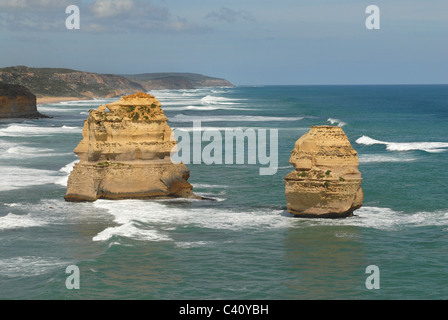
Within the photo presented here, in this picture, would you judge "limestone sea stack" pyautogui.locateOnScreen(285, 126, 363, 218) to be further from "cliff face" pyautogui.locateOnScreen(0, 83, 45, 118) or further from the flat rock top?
"cliff face" pyautogui.locateOnScreen(0, 83, 45, 118)

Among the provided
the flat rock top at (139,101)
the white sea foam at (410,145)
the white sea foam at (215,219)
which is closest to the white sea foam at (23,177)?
the white sea foam at (215,219)

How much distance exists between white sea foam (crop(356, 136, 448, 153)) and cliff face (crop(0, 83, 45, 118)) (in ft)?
176

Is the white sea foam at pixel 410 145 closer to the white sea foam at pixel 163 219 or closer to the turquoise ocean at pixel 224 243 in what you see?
the turquoise ocean at pixel 224 243

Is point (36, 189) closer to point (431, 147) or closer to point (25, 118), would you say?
point (431, 147)

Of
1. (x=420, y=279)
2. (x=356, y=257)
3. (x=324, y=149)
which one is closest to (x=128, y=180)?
(x=324, y=149)

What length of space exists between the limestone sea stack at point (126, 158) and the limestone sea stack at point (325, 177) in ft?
22.3

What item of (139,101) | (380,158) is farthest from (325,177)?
(380,158)

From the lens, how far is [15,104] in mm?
105062

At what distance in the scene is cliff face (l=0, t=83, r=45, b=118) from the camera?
10381 cm

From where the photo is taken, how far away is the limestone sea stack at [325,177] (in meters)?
28.1

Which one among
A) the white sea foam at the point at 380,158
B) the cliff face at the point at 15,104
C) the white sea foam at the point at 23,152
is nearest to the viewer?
the white sea foam at the point at 380,158

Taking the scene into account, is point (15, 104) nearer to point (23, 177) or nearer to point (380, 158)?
point (380, 158)

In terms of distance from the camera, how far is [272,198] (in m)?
35.2

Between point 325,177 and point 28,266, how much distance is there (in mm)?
10804
